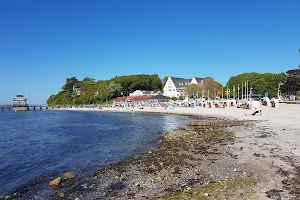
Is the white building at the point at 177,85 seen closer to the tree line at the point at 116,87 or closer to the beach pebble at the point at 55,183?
the tree line at the point at 116,87

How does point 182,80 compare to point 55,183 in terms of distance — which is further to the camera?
point 182,80

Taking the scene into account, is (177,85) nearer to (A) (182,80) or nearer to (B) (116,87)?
(A) (182,80)

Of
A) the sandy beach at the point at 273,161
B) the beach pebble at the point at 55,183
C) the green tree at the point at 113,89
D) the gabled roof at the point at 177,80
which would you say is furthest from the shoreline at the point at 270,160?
the gabled roof at the point at 177,80

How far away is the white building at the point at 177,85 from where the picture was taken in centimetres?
14052

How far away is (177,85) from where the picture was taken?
143 metres

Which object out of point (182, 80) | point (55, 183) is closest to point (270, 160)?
point (55, 183)

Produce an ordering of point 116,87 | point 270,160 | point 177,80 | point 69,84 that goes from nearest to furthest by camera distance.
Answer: point 270,160, point 116,87, point 177,80, point 69,84

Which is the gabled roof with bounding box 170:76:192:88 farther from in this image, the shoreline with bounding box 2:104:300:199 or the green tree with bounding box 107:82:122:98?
the shoreline with bounding box 2:104:300:199

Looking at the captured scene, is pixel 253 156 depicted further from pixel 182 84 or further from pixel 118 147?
pixel 182 84

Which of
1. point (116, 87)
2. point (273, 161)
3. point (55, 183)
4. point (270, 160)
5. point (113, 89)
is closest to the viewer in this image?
point (55, 183)

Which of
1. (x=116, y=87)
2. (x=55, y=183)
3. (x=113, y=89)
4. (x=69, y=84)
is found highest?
(x=69, y=84)

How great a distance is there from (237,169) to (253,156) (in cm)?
273

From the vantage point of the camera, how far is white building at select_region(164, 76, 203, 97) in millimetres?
140525

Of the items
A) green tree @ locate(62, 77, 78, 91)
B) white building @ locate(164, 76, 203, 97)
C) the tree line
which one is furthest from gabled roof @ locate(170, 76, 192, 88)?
green tree @ locate(62, 77, 78, 91)
